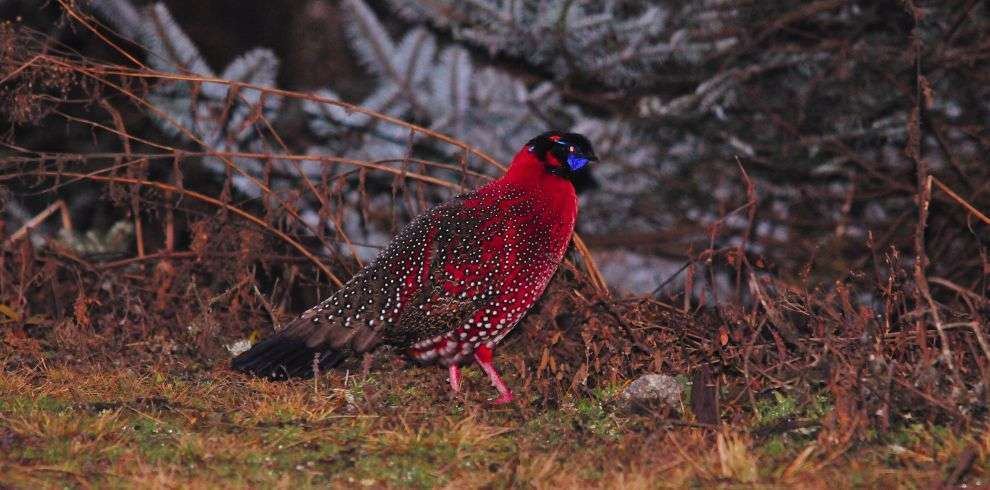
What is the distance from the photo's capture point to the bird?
4.48 m

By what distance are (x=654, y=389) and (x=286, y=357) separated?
1.38 meters

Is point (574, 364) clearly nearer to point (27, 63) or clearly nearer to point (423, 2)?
point (423, 2)

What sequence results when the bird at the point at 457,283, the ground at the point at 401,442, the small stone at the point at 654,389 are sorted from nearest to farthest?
1. the ground at the point at 401,442
2. the small stone at the point at 654,389
3. the bird at the point at 457,283

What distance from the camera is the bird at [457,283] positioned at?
14.7ft

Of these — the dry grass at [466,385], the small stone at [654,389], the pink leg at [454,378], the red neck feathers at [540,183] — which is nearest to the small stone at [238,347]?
the dry grass at [466,385]

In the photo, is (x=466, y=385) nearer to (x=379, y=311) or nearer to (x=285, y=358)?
(x=379, y=311)

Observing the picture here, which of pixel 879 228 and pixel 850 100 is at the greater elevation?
pixel 850 100

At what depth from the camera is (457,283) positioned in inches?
176

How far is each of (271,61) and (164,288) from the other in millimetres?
1224

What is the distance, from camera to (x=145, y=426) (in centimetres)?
398

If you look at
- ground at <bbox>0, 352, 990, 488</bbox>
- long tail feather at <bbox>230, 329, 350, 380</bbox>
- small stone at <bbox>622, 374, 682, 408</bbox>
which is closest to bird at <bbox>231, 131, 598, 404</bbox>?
long tail feather at <bbox>230, 329, 350, 380</bbox>

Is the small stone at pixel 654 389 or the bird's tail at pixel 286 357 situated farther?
the bird's tail at pixel 286 357

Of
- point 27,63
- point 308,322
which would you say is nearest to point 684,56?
point 308,322

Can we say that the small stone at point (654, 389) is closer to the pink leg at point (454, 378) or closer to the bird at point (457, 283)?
the bird at point (457, 283)
